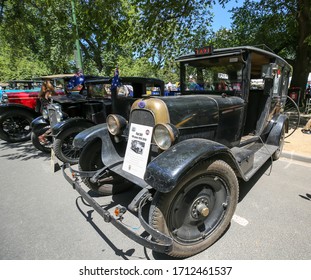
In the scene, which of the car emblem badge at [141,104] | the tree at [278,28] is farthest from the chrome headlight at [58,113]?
the tree at [278,28]

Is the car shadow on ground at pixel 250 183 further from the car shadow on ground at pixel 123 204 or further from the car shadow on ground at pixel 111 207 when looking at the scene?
→ the car shadow on ground at pixel 111 207

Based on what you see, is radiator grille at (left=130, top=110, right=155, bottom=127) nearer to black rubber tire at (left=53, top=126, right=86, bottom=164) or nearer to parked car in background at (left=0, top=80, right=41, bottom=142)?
black rubber tire at (left=53, top=126, right=86, bottom=164)

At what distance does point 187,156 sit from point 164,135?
392 millimetres

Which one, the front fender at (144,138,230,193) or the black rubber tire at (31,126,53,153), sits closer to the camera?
the front fender at (144,138,230,193)

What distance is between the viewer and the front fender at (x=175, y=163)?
1.73m

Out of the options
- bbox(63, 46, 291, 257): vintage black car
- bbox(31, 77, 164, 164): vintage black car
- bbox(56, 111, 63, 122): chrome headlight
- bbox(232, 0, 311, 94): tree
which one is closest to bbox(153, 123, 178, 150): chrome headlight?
bbox(63, 46, 291, 257): vintage black car

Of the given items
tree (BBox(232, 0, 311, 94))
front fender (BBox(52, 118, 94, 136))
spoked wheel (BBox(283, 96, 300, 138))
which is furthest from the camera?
tree (BBox(232, 0, 311, 94))

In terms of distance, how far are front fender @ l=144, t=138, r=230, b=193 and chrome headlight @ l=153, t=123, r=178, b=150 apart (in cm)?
10

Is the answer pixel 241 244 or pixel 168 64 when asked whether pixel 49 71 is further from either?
pixel 241 244

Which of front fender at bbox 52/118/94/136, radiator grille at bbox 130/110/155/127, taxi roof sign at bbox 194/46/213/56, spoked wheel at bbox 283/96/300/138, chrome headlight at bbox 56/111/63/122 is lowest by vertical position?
spoked wheel at bbox 283/96/300/138

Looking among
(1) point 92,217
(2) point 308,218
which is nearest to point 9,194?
(1) point 92,217

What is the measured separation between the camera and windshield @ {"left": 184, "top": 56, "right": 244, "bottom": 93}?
10.5ft

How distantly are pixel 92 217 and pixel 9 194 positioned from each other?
1.66 meters

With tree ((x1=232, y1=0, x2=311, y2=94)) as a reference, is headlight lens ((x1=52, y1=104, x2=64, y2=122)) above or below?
below
